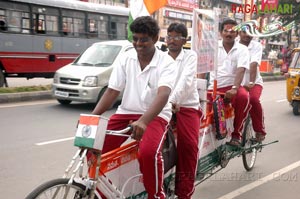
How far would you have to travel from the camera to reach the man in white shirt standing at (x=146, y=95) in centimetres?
285

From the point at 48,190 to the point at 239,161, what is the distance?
3851 millimetres

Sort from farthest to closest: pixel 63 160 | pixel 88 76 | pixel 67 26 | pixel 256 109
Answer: pixel 67 26
pixel 88 76
pixel 63 160
pixel 256 109

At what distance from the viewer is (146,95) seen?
116 inches

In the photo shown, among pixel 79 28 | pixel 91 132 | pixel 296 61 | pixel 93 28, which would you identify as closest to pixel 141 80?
pixel 91 132

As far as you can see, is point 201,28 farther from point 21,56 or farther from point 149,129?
point 21,56

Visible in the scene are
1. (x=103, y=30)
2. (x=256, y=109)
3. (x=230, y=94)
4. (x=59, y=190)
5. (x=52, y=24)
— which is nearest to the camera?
(x=59, y=190)

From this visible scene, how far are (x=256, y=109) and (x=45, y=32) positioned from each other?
416 inches

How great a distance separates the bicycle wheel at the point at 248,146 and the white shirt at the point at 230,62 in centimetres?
67

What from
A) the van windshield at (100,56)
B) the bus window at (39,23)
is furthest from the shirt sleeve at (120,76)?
the bus window at (39,23)

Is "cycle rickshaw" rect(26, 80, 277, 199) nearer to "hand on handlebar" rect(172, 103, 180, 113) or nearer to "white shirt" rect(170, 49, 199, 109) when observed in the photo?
"hand on handlebar" rect(172, 103, 180, 113)

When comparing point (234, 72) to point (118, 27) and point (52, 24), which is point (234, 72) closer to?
point (52, 24)

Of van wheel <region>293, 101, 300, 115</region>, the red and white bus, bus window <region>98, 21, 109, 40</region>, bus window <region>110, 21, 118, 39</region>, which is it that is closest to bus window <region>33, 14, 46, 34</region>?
the red and white bus

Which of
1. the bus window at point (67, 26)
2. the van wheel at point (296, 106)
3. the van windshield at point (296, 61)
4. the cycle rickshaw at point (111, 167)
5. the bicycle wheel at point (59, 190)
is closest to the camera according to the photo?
the bicycle wheel at point (59, 190)

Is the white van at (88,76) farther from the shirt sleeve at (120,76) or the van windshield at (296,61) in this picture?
the shirt sleeve at (120,76)
